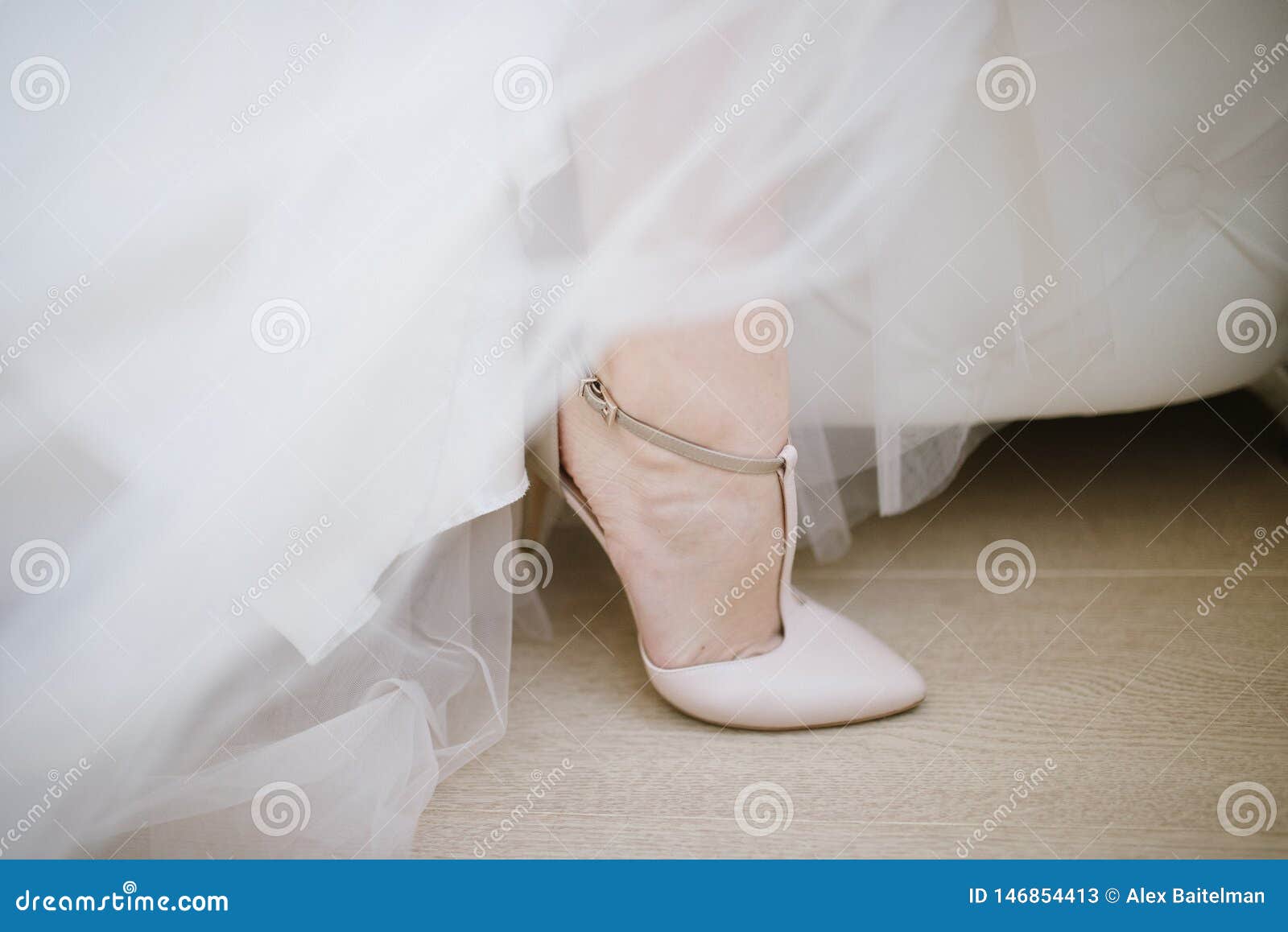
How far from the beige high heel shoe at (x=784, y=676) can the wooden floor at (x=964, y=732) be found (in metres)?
0.02

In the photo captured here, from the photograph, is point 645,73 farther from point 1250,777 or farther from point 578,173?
point 1250,777

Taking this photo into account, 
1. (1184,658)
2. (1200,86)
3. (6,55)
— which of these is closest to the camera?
(6,55)

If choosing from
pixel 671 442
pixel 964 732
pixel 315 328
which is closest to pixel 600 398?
pixel 671 442

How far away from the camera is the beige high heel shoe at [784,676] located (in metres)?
0.62

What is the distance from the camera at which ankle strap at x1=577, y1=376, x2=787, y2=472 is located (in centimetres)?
62

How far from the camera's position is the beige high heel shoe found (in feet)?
2.04

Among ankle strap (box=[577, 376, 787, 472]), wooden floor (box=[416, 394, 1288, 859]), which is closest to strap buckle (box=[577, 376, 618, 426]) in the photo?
ankle strap (box=[577, 376, 787, 472])

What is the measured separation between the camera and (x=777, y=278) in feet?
2.00

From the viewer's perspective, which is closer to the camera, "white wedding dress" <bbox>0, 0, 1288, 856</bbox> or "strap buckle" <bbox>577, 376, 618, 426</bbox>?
"white wedding dress" <bbox>0, 0, 1288, 856</bbox>

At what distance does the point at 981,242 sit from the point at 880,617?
0.33m

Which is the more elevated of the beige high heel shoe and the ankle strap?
the ankle strap

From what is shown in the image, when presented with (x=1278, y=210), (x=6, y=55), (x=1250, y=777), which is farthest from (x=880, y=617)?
(x=6, y=55)

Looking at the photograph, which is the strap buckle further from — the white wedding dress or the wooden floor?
the wooden floor

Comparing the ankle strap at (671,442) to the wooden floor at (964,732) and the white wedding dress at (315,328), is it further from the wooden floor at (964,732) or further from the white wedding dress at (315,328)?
the wooden floor at (964,732)
